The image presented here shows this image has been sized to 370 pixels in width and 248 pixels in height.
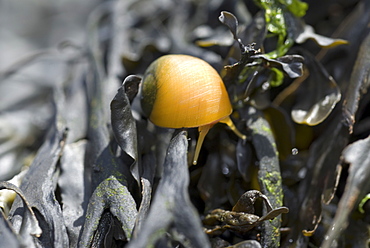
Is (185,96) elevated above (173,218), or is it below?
above

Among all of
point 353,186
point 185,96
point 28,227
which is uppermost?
point 185,96

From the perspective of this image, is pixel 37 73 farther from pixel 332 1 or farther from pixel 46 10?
pixel 332 1

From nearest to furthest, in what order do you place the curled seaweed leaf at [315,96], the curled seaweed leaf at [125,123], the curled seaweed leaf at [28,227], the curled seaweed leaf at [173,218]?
the curled seaweed leaf at [173,218] < the curled seaweed leaf at [28,227] < the curled seaweed leaf at [125,123] < the curled seaweed leaf at [315,96]

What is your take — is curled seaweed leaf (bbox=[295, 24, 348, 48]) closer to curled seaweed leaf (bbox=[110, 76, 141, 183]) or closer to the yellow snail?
the yellow snail

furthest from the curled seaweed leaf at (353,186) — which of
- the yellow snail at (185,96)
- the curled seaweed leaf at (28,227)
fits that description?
the curled seaweed leaf at (28,227)

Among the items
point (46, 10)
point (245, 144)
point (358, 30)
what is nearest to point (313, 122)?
point (245, 144)

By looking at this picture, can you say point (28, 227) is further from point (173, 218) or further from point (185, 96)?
point (185, 96)

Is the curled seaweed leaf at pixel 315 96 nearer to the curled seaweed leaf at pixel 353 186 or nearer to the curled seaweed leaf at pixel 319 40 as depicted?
the curled seaweed leaf at pixel 319 40

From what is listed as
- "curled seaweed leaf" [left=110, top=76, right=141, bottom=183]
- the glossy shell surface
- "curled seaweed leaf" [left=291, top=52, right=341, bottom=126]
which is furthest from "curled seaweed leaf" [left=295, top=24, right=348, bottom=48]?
"curled seaweed leaf" [left=110, top=76, right=141, bottom=183]

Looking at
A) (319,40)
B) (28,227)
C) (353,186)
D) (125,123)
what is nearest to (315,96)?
(319,40)
